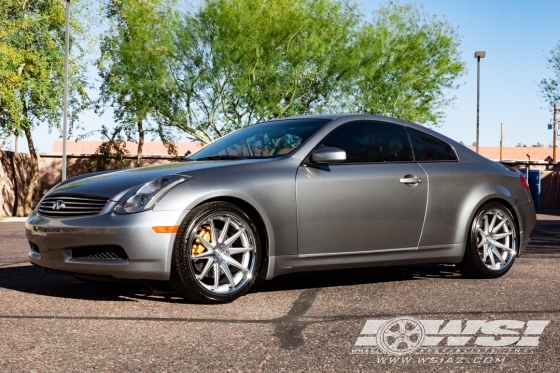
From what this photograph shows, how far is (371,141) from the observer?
7.59 meters

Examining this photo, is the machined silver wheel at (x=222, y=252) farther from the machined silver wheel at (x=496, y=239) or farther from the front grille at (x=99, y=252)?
the machined silver wheel at (x=496, y=239)

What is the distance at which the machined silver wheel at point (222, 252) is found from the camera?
6426 mm

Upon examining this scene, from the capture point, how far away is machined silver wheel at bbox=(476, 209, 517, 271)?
8055 millimetres

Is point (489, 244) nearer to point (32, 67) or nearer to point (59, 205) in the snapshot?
point (59, 205)

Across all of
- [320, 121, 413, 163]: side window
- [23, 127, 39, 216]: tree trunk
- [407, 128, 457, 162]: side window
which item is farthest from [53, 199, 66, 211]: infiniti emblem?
[23, 127, 39, 216]: tree trunk

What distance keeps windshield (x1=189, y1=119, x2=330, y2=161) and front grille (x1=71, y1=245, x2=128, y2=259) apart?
1.48 metres

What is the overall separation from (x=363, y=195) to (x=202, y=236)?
1.52 metres

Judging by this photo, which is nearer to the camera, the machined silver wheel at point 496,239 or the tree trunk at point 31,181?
the machined silver wheel at point 496,239

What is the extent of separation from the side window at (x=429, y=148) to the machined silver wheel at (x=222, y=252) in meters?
2.05

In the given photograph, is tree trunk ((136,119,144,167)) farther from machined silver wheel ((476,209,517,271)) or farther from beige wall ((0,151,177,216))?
machined silver wheel ((476,209,517,271))

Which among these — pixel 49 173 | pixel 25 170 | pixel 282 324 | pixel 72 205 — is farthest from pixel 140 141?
pixel 282 324

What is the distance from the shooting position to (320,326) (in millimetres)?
5559

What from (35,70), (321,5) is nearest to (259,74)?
(321,5)

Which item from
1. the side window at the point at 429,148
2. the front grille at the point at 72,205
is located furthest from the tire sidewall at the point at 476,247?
the front grille at the point at 72,205
